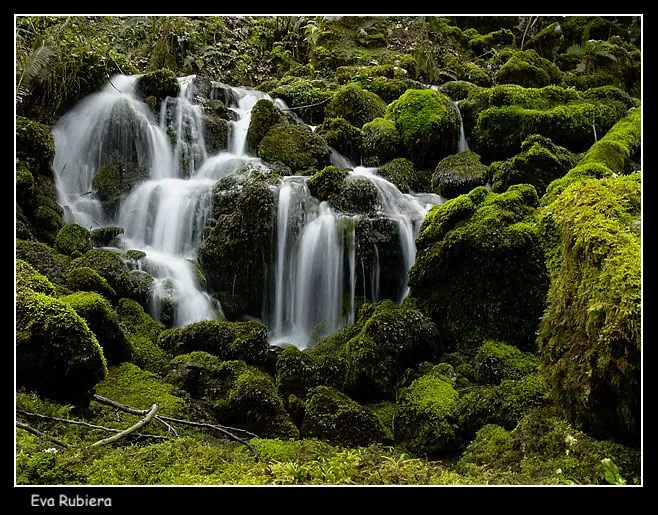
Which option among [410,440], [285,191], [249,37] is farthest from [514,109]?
[249,37]

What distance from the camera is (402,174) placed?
36.9 ft

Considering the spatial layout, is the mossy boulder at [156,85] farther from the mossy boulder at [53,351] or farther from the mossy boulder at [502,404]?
the mossy boulder at [502,404]

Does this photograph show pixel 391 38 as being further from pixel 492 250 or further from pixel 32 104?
pixel 492 250

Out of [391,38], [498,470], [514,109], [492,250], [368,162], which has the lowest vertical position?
[498,470]

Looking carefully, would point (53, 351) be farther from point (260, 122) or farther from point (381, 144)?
point (260, 122)

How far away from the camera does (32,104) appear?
11.4 metres

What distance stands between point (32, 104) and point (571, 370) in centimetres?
1249

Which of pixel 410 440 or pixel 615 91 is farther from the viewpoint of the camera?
pixel 615 91

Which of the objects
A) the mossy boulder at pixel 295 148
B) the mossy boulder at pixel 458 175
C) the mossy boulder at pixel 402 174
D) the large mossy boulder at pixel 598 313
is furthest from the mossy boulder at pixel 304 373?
the mossy boulder at pixel 295 148

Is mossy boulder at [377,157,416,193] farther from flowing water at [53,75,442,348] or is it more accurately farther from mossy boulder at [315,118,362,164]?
mossy boulder at [315,118,362,164]

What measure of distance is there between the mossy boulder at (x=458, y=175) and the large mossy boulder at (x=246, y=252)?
3.66m

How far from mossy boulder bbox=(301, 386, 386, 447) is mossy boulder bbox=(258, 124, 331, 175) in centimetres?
689

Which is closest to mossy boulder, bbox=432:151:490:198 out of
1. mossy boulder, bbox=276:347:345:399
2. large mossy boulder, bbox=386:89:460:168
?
large mossy boulder, bbox=386:89:460:168

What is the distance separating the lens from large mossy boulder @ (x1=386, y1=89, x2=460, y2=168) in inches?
462
